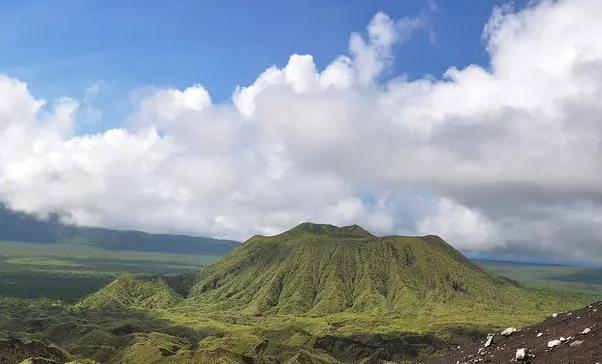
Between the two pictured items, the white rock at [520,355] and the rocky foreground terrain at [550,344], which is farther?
the white rock at [520,355]

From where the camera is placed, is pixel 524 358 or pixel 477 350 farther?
pixel 477 350

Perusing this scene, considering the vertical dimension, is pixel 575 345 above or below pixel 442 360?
above

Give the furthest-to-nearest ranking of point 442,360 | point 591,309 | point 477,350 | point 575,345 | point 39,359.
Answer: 1. point 39,359
2. point 442,360
3. point 477,350
4. point 591,309
5. point 575,345

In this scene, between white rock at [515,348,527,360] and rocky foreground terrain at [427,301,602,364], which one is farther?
white rock at [515,348,527,360]

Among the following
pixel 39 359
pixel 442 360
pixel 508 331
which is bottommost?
pixel 39 359

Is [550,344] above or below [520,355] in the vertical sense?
above

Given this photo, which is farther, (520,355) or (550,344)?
(520,355)

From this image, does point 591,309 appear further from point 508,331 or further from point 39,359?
point 39,359

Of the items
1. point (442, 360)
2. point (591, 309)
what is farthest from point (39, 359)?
point (591, 309)
